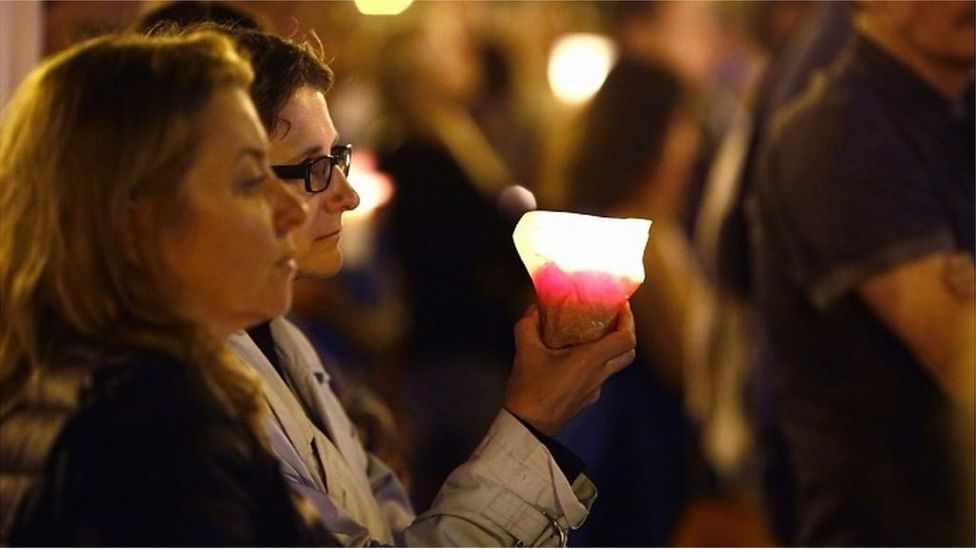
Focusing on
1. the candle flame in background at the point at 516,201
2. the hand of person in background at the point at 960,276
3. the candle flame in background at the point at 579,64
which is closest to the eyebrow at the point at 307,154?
the candle flame in background at the point at 516,201

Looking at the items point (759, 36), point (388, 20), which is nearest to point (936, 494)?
point (759, 36)

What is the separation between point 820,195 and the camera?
2.86m

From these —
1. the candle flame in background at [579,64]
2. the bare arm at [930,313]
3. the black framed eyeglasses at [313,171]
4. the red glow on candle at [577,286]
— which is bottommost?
the bare arm at [930,313]

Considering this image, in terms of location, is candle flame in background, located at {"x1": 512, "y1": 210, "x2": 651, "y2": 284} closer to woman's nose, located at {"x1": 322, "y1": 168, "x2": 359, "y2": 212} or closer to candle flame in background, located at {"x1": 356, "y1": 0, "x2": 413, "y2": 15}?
woman's nose, located at {"x1": 322, "y1": 168, "x2": 359, "y2": 212}

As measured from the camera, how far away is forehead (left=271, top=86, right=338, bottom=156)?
1.69 m

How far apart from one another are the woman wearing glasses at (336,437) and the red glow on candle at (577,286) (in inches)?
1.3

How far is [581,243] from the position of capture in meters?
1.61

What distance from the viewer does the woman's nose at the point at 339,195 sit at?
1.73 meters

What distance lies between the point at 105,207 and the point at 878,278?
186cm

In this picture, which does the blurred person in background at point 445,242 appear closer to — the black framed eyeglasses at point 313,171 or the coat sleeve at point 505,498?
the black framed eyeglasses at point 313,171

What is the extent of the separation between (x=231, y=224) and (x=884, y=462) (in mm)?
1897

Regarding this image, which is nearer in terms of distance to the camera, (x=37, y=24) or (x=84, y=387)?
(x=84, y=387)

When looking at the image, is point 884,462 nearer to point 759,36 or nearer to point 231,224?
point 759,36

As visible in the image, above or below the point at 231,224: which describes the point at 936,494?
below
